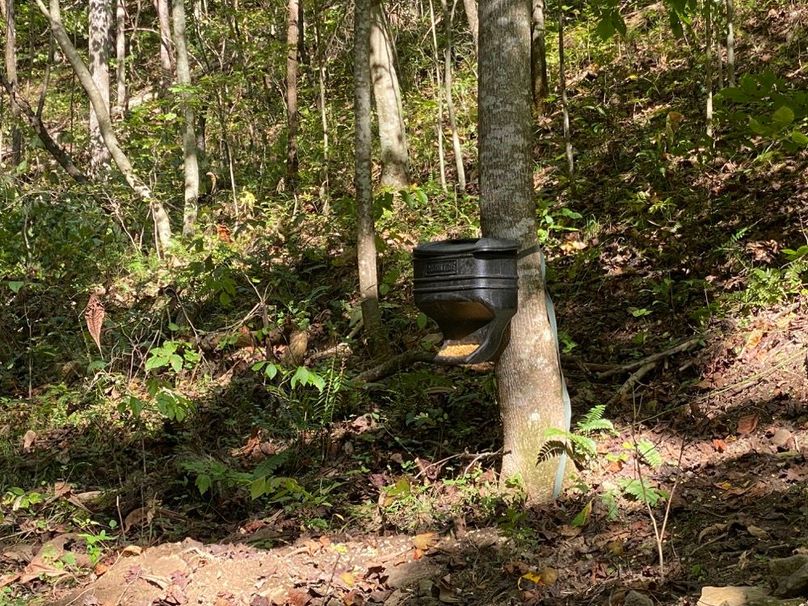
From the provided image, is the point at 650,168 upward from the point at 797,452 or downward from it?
upward

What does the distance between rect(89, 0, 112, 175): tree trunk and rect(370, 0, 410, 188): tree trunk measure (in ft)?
18.1

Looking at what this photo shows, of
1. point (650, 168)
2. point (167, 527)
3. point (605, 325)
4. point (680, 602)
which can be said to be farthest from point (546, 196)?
point (680, 602)

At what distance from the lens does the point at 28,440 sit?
7.05 meters

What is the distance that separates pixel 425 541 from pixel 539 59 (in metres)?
8.64

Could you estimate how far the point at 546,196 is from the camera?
9258mm

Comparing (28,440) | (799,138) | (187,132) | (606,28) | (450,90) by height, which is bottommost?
(28,440)

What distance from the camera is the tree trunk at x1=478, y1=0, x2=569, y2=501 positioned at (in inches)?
165

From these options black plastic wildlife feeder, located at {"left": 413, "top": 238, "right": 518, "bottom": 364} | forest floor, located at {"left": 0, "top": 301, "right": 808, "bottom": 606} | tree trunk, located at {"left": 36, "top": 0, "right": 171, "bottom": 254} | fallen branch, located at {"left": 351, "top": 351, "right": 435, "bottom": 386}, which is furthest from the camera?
tree trunk, located at {"left": 36, "top": 0, "right": 171, "bottom": 254}

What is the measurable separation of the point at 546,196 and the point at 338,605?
6660 mm

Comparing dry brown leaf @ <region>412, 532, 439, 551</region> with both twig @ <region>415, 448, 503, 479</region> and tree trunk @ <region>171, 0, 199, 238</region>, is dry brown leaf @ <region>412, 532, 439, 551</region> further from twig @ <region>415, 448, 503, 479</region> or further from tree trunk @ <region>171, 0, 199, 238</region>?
tree trunk @ <region>171, 0, 199, 238</region>

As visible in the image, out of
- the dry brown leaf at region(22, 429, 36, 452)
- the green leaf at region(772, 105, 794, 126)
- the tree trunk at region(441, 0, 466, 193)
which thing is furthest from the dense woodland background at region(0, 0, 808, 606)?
the tree trunk at region(441, 0, 466, 193)

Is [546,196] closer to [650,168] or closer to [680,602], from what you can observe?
[650,168]

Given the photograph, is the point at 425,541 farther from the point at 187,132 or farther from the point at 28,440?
the point at 187,132

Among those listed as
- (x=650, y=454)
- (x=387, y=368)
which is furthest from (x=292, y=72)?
(x=650, y=454)
